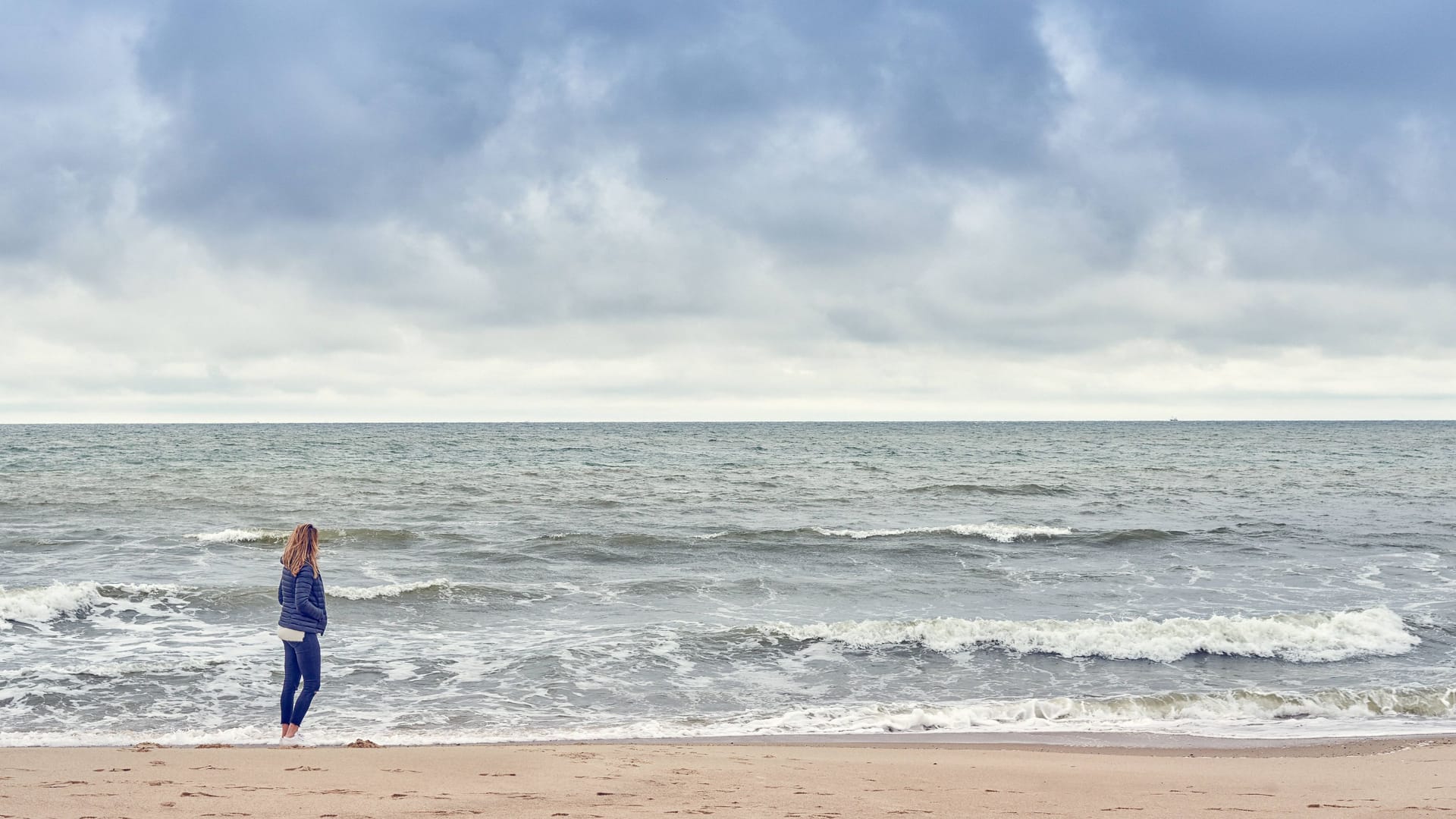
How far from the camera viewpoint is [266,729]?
1016 centimetres

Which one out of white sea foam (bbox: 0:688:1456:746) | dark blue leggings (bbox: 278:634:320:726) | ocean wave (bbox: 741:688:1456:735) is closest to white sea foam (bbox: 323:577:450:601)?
white sea foam (bbox: 0:688:1456:746)

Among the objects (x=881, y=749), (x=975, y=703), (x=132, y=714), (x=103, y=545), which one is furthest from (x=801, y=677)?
(x=103, y=545)

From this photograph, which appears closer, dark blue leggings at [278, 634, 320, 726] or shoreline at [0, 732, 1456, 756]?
dark blue leggings at [278, 634, 320, 726]

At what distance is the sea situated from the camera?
11094 mm

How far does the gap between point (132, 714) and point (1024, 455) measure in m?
61.8

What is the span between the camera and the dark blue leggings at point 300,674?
929 cm

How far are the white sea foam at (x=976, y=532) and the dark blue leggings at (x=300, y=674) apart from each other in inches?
714

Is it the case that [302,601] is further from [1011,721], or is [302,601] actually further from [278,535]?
[278,535]

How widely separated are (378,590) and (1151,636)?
1349 centimetres

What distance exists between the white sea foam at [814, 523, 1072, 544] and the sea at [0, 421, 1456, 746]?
0.41 ft

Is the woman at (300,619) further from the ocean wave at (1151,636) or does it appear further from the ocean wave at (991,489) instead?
the ocean wave at (991,489)

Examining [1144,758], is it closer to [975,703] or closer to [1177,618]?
[975,703]

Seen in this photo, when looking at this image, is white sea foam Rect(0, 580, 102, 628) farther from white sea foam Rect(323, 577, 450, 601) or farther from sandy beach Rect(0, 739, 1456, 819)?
sandy beach Rect(0, 739, 1456, 819)

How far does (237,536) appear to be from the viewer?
966 inches
